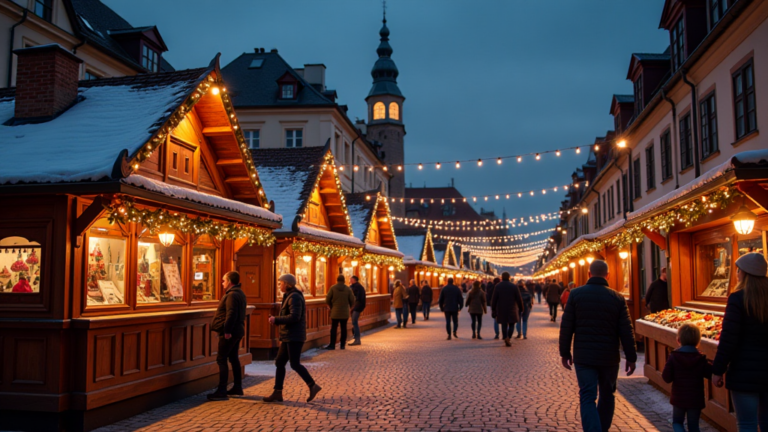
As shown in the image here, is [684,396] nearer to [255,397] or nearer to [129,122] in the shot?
[255,397]

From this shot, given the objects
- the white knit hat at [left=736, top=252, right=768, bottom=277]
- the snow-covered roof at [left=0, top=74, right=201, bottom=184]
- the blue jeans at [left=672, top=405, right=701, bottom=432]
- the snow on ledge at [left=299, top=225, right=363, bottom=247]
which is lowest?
the blue jeans at [left=672, top=405, right=701, bottom=432]

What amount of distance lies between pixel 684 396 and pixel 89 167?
7257 mm

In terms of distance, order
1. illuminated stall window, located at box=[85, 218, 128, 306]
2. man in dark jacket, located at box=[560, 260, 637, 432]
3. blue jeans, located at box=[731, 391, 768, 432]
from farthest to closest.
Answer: illuminated stall window, located at box=[85, 218, 128, 306], man in dark jacket, located at box=[560, 260, 637, 432], blue jeans, located at box=[731, 391, 768, 432]

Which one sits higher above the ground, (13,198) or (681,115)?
(681,115)

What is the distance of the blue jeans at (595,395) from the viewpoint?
7.29 meters

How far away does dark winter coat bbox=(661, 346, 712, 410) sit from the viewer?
23.8ft

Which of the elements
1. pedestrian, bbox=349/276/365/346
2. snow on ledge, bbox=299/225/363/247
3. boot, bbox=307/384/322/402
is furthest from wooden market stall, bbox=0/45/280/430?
pedestrian, bbox=349/276/365/346

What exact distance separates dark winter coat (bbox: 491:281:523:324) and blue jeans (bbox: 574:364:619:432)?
12.4m

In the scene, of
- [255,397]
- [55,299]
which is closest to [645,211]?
[255,397]

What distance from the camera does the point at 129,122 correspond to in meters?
10.8

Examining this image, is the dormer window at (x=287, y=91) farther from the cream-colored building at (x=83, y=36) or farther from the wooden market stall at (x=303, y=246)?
the wooden market stall at (x=303, y=246)

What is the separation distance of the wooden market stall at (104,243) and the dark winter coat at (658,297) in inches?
337

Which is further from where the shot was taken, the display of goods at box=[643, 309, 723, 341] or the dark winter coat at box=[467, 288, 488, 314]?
the dark winter coat at box=[467, 288, 488, 314]

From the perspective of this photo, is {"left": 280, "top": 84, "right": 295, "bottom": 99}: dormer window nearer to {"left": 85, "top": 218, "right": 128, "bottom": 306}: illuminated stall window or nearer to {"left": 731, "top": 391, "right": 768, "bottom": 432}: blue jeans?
{"left": 85, "top": 218, "right": 128, "bottom": 306}: illuminated stall window
